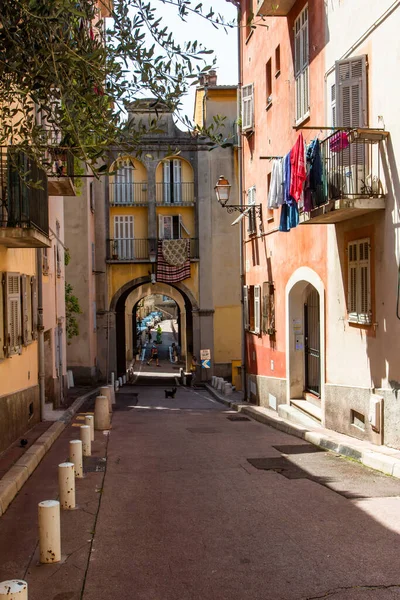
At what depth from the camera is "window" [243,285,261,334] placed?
20.7 metres

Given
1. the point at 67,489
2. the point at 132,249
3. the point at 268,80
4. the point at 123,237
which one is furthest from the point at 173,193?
the point at 67,489

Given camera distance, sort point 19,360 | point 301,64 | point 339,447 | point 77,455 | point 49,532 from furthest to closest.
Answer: point 301,64, point 19,360, point 339,447, point 77,455, point 49,532

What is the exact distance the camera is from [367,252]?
11023 millimetres

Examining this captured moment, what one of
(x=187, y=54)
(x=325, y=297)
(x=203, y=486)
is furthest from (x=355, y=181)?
(x=203, y=486)

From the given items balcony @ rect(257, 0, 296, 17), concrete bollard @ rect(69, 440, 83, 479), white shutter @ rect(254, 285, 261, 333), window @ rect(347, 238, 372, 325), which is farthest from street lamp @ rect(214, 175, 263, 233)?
concrete bollard @ rect(69, 440, 83, 479)

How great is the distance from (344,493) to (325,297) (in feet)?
19.2

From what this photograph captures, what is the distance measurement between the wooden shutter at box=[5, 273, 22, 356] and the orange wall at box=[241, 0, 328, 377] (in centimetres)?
606

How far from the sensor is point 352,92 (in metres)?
11.0

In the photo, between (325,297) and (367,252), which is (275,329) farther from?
(367,252)

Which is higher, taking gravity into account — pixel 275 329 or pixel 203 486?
pixel 275 329

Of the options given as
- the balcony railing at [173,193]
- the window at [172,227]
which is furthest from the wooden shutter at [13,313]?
the balcony railing at [173,193]

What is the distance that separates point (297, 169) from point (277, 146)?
18.0 feet

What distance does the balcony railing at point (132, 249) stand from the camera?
33.6 metres

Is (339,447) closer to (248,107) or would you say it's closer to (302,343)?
(302,343)
